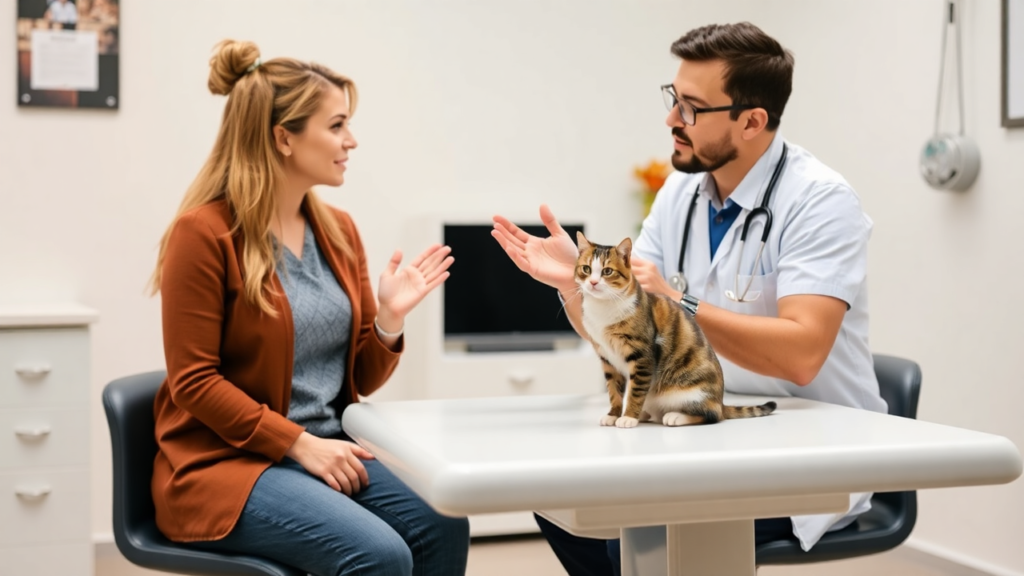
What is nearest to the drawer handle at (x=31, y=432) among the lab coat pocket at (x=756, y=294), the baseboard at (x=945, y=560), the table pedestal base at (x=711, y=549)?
the lab coat pocket at (x=756, y=294)

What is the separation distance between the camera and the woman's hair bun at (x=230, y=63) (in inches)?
81.7

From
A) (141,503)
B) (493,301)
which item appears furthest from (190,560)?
(493,301)

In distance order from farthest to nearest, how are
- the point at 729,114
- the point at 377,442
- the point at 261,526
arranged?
the point at 729,114, the point at 261,526, the point at 377,442

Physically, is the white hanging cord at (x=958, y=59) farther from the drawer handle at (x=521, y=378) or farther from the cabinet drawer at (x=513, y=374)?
the drawer handle at (x=521, y=378)

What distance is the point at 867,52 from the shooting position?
3.61 meters

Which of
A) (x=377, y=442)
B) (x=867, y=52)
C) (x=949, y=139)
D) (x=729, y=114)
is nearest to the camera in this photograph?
(x=377, y=442)

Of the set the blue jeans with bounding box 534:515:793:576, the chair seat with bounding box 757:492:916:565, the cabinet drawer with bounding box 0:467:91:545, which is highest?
the chair seat with bounding box 757:492:916:565

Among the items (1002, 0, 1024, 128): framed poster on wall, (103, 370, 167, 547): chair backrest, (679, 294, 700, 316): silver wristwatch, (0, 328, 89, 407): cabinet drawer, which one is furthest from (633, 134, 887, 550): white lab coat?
(0, 328, 89, 407): cabinet drawer

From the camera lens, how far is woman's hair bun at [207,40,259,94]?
6.81 ft

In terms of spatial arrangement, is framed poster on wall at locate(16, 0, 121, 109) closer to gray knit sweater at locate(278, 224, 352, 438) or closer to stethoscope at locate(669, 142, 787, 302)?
gray knit sweater at locate(278, 224, 352, 438)

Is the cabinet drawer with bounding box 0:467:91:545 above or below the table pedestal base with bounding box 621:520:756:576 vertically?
below

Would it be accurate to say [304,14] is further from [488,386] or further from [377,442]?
[377,442]

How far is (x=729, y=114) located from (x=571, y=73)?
2136 mm

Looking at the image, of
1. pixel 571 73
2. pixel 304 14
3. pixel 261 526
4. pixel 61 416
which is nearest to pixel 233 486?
pixel 261 526
